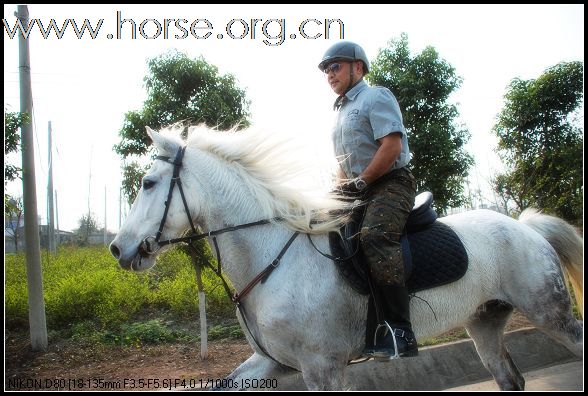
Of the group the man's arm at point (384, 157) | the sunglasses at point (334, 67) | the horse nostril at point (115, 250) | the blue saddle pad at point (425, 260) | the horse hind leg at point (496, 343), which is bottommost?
the horse hind leg at point (496, 343)

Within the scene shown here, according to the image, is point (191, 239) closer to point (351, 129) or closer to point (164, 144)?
point (164, 144)

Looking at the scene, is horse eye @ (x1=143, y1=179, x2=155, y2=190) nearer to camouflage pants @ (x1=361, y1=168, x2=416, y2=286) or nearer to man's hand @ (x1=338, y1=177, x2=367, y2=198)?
man's hand @ (x1=338, y1=177, x2=367, y2=198)

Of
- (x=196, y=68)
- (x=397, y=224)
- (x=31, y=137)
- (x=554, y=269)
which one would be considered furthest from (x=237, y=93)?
(x=554, y=269)

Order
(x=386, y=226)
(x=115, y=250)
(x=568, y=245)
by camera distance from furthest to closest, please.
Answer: (x=568, y=245) → (x=386, y=226) → (x=115, y=250)

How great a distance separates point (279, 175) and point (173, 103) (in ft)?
11.1

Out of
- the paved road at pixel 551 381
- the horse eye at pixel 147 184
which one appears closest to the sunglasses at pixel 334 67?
the horse eye at pixel 147 184

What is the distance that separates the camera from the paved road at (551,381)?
498 centimetres

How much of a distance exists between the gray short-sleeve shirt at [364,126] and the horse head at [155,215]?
122 centimetres

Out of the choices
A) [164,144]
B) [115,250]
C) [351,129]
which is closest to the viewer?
[115,250]

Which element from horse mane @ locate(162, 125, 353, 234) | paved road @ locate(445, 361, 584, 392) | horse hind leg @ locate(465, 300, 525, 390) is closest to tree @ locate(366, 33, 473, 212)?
paved road @ locate(445, 361, 584, 392)

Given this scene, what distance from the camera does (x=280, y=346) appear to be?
9.59 ft

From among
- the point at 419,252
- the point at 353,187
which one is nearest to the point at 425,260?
the point at 419,252

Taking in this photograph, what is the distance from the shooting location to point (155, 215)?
9.95 ft

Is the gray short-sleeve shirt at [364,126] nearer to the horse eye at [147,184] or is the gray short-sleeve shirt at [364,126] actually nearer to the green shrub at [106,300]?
the horse eye at [147,184]
